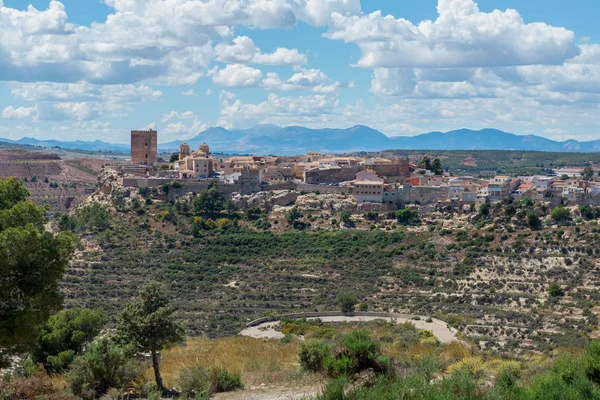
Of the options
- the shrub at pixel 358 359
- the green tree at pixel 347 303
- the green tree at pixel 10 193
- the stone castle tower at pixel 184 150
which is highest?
the stone castle tower at pixel 184 150

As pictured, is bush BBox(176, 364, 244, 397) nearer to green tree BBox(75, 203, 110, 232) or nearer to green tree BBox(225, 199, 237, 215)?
green tree BBox(75, 203, 110, 232)

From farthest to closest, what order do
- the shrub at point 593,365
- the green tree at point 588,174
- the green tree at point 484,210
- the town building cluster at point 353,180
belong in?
the green tree at point 588,174
the town building cluster at point 353,180
the green tree at point 484,210
the shrub at point 593,365

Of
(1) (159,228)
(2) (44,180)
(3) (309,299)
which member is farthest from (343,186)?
(2) (44,180)

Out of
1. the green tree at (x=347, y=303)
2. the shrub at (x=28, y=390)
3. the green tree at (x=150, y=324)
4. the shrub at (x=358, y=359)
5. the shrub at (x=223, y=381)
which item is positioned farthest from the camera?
the green tree at (x=347, y=303)

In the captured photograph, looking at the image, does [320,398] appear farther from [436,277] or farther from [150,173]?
[150,173]

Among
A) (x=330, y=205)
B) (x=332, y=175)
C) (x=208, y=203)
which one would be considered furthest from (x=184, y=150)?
(x=330, y=205)

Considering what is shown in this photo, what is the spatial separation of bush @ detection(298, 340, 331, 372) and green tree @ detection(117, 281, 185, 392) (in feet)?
7.39

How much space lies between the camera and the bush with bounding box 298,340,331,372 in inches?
504

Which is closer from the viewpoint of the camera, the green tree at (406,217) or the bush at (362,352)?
the bush at (362,352)

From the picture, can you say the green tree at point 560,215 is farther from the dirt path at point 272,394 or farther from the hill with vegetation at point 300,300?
the dirt path at point 272,394

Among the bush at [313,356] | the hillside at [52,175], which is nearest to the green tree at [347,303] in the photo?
the bush at [313,356]

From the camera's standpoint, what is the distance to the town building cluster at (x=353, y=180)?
173 ft

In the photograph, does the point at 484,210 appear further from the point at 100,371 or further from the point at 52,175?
the point at 52,175

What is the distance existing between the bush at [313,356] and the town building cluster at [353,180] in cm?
4086
